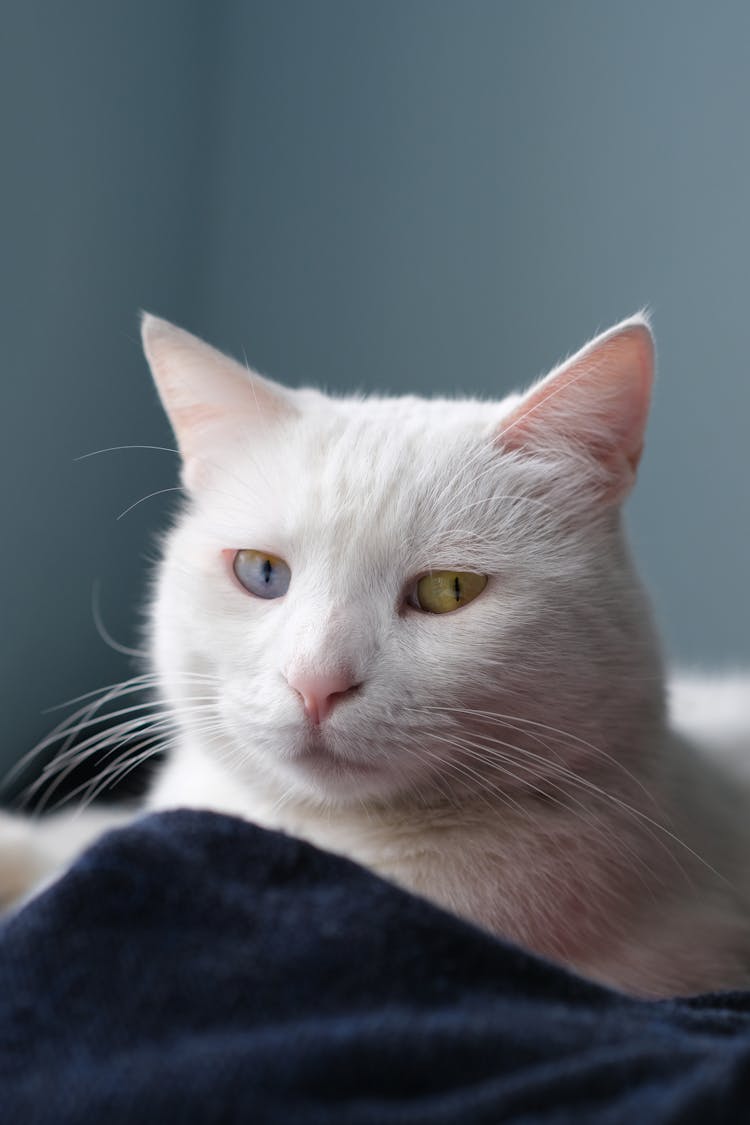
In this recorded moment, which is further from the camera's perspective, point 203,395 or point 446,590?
point 203,395

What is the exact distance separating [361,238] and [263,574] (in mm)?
1498

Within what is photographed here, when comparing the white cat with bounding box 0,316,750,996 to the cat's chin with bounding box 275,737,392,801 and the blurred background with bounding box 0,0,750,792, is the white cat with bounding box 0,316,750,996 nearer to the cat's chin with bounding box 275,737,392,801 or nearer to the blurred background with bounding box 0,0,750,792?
the cat's chin with bounding box 275,737,392,801

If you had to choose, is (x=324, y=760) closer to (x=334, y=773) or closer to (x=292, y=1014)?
(x=334, y=773)

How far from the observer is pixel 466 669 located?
96cm

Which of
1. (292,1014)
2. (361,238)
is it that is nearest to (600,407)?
(292,1014)

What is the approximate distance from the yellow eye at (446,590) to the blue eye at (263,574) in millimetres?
141

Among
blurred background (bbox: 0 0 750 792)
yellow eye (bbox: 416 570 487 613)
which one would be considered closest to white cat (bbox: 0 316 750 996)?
yellow eye (bbox: 416 570 487 613)

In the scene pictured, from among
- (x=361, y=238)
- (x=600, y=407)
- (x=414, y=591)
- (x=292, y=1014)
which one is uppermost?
(x=361, y=238)

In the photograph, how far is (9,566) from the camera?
202cm

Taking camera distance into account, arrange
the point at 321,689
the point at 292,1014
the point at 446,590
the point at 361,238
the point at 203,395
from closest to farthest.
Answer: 1. the point at 292,1014
2. the point at 321,689
3. the point at 446,590
4. the point at 203,395
5. the point at 361,238

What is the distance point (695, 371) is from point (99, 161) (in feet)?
4.08

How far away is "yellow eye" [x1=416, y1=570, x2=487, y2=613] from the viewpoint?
40.6 inches

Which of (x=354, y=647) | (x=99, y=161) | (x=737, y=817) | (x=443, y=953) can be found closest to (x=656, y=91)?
(x=99, y=161)

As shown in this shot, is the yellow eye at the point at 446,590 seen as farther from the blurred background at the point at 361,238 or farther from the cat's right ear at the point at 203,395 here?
the blurred background at the point at 361,238
